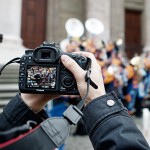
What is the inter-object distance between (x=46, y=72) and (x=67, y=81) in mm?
82

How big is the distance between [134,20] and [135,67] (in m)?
6.52

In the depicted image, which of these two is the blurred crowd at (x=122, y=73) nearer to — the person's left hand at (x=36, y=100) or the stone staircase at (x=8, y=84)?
the stone staircase at (x=8, y=84)

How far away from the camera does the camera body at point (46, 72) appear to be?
1.15 metres

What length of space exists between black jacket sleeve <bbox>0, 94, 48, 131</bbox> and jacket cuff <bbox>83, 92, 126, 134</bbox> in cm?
25

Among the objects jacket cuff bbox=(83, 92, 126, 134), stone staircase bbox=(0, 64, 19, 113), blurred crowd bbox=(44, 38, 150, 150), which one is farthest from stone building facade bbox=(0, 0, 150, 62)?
jacket cuff bbox=(83, 92, 126, 134)

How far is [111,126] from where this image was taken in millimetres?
993

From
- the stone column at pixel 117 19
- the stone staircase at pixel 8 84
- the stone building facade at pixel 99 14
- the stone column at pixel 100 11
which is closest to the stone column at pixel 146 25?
the stone building facade at pixel 99 14

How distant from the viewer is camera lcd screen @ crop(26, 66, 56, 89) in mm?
1143

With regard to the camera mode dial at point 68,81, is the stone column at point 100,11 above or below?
above

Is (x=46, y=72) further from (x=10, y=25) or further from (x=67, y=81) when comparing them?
(x=10, y=25)

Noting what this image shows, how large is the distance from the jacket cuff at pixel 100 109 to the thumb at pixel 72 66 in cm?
11

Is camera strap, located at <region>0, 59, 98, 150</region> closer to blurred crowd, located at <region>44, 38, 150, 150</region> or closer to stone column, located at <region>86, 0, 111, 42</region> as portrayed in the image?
blurred crowd, located at <region>44, 38, 150, 150</region>

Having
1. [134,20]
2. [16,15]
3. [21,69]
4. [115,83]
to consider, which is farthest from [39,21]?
[21,69]

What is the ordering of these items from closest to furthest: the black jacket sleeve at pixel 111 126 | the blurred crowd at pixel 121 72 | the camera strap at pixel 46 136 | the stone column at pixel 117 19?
the camera strap at pixel 46 136 < the black jacket sleeve at pixel 111 126 < the blurred crowd at pixel 121 72 < the stone column at pixel 117 19
